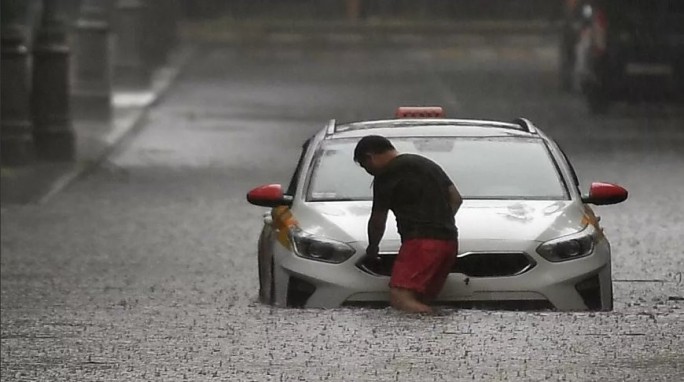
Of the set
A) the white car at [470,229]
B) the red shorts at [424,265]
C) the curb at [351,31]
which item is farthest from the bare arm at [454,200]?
the curb at [351,31]

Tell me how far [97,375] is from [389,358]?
1290 mm

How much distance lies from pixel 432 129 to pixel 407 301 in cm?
215

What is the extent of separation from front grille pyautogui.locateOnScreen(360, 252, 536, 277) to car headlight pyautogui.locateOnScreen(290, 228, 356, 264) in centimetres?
14

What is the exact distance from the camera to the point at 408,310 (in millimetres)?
10469

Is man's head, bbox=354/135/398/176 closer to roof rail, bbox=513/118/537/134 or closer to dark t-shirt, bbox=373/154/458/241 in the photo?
dark t-shirt, bbox=373/154/458/241

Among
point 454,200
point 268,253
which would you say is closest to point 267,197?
point 268,253

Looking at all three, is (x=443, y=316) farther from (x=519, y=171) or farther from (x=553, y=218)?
(x=519, y=171)

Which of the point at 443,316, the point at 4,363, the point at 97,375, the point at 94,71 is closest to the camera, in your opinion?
the point at 97,375

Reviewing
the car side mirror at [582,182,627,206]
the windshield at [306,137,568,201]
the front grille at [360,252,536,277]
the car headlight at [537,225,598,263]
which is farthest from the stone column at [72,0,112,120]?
the car headlight at [537,225,598,263]

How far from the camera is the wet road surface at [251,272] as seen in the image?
8.98 m

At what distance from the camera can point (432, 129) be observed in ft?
40.7

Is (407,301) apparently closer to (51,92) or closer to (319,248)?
(319,248)

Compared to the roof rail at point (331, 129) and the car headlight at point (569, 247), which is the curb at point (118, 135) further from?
the car headlight at point (569, 247)

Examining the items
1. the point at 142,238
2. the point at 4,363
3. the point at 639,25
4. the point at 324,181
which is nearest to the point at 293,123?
the point at 639,25
